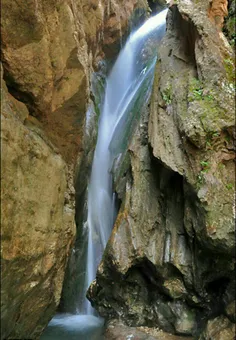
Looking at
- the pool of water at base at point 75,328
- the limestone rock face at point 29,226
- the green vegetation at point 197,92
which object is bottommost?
the pool of water at base at point 75,328

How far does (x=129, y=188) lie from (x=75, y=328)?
4400 millimetres

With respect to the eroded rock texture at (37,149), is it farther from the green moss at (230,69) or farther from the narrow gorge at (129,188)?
the green moss at (230,69)

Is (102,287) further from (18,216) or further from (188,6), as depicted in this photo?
Result: (188,6)

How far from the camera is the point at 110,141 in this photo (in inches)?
573

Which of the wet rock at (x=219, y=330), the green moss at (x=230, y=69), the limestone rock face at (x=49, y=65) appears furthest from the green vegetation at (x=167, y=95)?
the wet rock at (x=219, y=330)

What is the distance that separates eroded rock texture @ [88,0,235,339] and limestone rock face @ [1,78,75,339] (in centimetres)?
239

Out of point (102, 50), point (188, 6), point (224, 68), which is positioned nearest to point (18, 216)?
point (224, 68)

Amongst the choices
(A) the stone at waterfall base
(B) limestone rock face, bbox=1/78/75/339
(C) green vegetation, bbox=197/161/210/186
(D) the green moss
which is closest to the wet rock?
(A) the stone at waterfall base

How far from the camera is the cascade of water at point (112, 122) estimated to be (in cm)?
1237

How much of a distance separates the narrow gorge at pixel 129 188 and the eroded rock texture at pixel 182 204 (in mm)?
28

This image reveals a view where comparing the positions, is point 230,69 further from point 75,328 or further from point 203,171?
point 75,328

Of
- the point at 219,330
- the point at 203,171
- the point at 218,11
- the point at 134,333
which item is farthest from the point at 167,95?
the point at 134,333

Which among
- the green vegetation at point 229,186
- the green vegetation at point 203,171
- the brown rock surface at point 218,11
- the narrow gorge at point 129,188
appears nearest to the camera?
the narrow gorge at point 129,188

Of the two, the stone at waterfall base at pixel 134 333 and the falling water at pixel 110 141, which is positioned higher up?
the falling water at pixel 110 141
